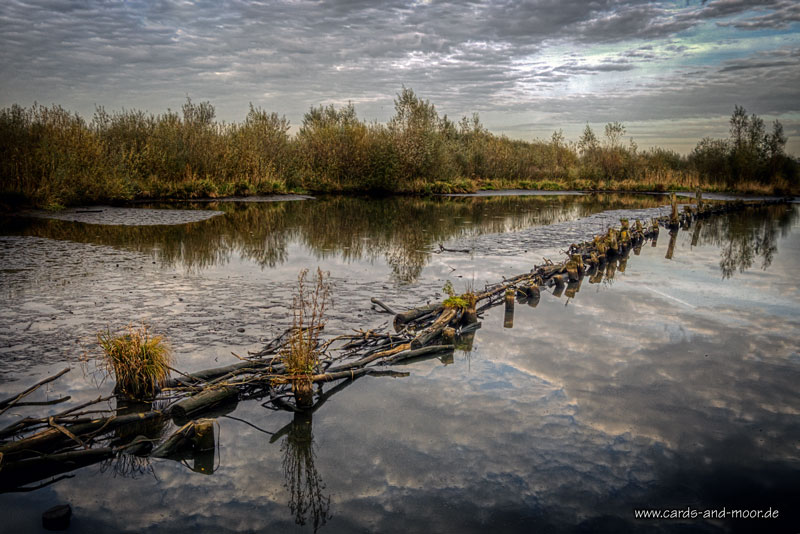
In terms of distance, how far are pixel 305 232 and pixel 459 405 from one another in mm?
12923

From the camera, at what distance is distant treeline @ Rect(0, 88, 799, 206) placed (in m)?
23.0

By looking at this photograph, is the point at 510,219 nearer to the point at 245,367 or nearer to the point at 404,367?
the point at 404,367

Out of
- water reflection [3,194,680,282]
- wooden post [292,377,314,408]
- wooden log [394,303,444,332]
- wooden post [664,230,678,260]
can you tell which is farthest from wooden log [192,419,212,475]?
wooden post [664,230,678,260]

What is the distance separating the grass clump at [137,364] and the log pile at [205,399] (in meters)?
0.12

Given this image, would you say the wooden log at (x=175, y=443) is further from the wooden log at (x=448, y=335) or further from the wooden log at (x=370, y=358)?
the wooden log at (x=448, y=335)

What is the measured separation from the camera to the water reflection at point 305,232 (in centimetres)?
1326

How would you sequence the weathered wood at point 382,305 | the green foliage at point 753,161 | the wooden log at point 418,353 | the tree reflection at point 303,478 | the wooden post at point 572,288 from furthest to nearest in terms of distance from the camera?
the green foliage at point 753,161, the wooden post at point 572,288, the weathered wood at point 382,305, the wooden log at point 418,353, the tree reflection at point 303,478

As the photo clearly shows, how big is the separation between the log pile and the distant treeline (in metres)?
19.7

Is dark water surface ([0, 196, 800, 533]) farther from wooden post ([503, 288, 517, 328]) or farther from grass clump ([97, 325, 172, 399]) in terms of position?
grass clump ([97, 325, 172, 399])

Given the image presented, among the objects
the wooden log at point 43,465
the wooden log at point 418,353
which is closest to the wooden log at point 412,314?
the wooden log at point 418,353

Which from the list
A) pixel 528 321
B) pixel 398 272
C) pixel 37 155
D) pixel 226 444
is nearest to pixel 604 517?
pixel 226 444

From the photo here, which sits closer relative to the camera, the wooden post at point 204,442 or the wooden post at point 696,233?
the wooden post at point 204,442

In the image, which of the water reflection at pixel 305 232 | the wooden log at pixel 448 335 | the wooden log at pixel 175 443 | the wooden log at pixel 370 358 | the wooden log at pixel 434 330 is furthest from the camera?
the water reflection at pixel 305 232

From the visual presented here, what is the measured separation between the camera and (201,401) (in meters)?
5.31
